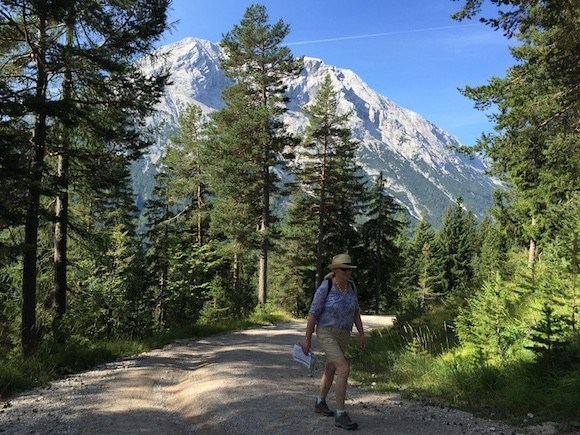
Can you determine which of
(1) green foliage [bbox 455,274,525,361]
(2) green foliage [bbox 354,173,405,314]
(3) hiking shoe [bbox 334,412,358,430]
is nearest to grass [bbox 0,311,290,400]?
(3) hiking shoe [bbox 334,412,358,430]

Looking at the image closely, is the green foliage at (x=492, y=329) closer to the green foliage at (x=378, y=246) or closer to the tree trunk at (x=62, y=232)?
the tree trunk at (x=62, y=232)

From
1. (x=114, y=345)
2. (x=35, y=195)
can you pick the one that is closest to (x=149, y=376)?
(x=114, y=345)

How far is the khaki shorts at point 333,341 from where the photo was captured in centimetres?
519

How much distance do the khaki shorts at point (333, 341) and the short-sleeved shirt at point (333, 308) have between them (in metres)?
0.06

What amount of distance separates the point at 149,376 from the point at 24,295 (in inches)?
180

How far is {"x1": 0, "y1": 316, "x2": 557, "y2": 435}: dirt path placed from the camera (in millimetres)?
4945

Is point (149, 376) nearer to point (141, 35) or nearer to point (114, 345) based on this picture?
point (114, 345)

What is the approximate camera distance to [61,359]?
8602mm

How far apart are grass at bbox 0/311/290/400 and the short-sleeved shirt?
4.88 metres

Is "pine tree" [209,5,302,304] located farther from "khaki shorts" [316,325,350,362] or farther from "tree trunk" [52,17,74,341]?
"khaki shorts" [316,325,350,362]

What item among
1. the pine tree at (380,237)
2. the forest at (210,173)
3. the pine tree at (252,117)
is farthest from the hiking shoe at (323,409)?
the pine tree at (380,237)

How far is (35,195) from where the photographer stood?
A: 10.3 metres

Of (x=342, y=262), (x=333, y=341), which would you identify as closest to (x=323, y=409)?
(x=333, y=341)

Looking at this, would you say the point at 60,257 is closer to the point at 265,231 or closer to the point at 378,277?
the point at 265,231
